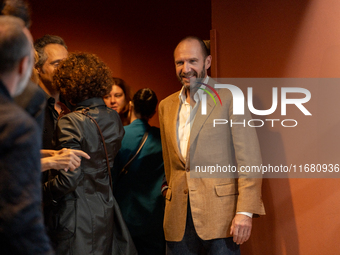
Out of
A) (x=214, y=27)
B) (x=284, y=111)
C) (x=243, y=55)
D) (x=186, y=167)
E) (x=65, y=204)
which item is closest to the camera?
(x=65, y=204)

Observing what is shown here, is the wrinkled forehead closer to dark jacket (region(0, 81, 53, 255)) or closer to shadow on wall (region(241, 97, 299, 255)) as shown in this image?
shadow on wall (region(241, 97, 299, 255))

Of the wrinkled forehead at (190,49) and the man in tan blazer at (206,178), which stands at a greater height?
the wrinkled forehead at (190,49)

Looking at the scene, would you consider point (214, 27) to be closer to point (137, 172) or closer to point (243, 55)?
point (243, 55)

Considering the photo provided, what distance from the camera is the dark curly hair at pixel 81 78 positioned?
2.13m

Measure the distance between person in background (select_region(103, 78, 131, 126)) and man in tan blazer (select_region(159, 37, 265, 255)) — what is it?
59.9 inches

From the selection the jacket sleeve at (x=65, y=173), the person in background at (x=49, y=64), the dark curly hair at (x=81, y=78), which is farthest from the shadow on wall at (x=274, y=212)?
the person in background at (x=49, y=64)

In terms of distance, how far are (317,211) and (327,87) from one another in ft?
2.36

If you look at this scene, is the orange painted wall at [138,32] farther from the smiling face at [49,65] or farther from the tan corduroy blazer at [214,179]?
the tan corduroy blazer at [214,179]

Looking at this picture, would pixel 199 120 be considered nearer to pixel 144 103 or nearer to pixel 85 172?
pixel 85 172

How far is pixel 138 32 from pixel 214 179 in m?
2.72

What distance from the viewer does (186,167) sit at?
7.01 feet

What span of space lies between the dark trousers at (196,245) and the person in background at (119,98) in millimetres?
1832

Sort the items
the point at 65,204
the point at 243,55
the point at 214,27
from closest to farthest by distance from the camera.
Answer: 1. the point at 65,204
2. the point at 243,55
3. the point at 214,27

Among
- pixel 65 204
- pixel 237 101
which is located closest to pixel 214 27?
pixel 237 101
